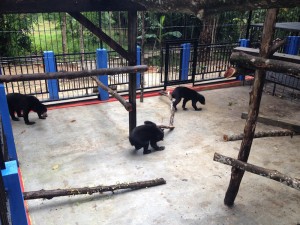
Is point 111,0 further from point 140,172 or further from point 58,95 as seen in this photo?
point 58,95

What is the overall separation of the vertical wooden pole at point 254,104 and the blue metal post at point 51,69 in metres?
6.13

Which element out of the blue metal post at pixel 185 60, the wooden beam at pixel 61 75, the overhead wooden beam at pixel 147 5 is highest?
the overhead wooden beam at pixel 147 5

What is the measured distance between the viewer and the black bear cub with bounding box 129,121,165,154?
6.22 meters

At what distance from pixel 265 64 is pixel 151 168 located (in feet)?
10.4

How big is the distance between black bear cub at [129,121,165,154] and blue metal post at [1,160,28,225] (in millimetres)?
3701

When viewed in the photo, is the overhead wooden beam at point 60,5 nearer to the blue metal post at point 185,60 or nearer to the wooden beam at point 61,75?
the wooden beam at point 61,75

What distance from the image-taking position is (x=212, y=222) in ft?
15.2

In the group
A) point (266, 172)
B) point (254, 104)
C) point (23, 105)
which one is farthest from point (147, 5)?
point (23, 105)

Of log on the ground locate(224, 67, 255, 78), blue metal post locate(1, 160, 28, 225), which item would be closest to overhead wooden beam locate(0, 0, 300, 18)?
log on the ground locate(224, 67, 255, 78)

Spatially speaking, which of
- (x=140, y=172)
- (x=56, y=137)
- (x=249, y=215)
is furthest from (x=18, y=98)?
(x=249, y=215)

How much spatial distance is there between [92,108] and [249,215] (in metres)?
5.65

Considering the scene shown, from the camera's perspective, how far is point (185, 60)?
10.7m

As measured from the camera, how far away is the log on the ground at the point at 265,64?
3.54 m

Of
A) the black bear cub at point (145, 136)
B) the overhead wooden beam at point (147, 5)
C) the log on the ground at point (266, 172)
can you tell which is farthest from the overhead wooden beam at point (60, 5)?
the log on the ground at point (266, 172)
